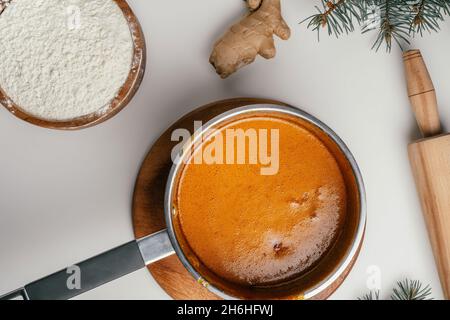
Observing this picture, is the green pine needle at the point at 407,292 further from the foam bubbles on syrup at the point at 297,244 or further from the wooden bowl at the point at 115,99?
the wooden bowl at the point at 115,99

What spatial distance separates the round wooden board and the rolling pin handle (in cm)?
23

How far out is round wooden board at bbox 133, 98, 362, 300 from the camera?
73 cm

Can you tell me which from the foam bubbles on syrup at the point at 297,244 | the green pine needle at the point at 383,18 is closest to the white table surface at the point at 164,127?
the green pine needle at the point at 383,18

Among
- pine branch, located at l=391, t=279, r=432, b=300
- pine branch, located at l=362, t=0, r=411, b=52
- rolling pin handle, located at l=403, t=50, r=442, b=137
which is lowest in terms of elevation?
pine branch, located at l=391, t=279, r=432, b=300

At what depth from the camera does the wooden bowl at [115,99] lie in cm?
71

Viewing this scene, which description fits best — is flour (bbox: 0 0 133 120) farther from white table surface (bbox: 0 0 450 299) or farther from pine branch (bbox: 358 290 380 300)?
pine branch (bbox: 358 290 380 300)

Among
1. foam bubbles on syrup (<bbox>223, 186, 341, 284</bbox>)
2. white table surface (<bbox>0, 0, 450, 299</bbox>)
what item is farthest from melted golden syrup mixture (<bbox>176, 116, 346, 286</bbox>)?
white table surface (<bbox>0, 0, 450, 299</bbox>)

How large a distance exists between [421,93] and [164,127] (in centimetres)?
42

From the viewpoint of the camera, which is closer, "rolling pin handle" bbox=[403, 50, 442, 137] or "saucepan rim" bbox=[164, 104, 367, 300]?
"saucepan rim" bbox=[164, 104, 367, 300]

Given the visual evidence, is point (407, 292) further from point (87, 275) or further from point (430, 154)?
point (87, 275)

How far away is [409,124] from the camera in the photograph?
2.57 ft

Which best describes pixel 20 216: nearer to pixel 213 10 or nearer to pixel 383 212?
pixel 213 10
